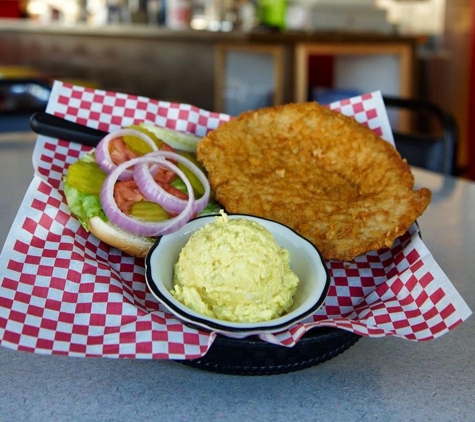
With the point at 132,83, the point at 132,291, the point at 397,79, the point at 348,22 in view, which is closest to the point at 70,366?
the point at 132,291

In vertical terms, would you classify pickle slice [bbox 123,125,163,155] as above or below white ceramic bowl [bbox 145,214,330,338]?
above

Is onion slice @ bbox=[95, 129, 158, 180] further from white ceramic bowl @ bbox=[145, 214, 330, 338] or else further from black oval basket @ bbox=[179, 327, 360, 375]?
black oval basket @ bbox=[179, 327, 360, 375]

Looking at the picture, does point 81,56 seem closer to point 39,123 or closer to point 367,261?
point 39,123

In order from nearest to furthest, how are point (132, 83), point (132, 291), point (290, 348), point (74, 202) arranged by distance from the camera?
1. point (290, 348)
2. point (132, 291)
3. point (74, 202)
4. point (132, 83)

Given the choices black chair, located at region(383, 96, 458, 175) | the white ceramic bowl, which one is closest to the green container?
black chair, located at region(383, 96, 458, 175)

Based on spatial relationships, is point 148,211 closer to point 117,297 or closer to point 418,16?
point 117,297
